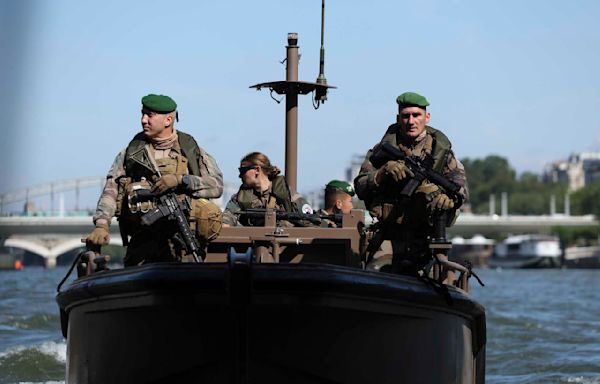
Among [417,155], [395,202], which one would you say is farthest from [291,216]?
[417,155]

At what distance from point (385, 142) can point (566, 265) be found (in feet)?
435

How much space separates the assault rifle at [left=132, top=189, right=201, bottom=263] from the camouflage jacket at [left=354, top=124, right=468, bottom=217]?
1.36 metres

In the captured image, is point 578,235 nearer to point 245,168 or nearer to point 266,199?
point 266,199

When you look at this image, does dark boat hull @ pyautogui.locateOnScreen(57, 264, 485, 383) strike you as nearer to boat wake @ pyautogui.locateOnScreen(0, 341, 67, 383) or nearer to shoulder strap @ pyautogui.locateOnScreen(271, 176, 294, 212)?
shoulder strap @ pyautogui.locateOnScreen(271, 176, 294, 212)

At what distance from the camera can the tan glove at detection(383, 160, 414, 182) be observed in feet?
33.6

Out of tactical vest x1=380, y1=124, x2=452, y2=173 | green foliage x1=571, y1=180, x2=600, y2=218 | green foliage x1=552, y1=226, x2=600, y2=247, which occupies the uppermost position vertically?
green foliage x1=571, y1=180, x2=600, y2=218

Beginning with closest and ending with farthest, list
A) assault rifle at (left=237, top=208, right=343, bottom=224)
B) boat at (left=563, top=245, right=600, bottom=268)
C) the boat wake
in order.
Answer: assault rifle at (left=237, top=208, right=343, bottom=224)
the boat wake
boat at (left=563, top=245, right=600, bottom=268)

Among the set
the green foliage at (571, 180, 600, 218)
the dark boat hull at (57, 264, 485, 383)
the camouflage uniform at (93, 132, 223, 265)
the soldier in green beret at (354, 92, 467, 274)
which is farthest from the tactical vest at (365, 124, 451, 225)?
the green foliage at (571, 180, 600, 218)

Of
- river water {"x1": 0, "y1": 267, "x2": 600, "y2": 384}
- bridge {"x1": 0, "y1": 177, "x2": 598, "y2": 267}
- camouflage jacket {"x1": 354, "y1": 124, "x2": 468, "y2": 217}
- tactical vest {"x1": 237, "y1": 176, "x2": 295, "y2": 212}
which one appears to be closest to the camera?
camouflage jacket {"x1": 354, "y1": 124, "x2": 468, "y2": 217}

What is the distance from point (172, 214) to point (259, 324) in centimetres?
135

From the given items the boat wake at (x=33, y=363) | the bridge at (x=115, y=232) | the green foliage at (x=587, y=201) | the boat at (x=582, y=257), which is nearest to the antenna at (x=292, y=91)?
the boat wake at (x=33, y=363)

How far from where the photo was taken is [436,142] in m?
10.7

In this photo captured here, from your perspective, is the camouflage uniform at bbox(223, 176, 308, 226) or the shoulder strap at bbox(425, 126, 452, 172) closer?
the shoulder strap at bbox(425, 126, 452, 172)

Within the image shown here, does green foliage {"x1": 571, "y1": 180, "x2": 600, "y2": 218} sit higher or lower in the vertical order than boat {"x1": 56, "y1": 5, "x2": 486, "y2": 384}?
higher
